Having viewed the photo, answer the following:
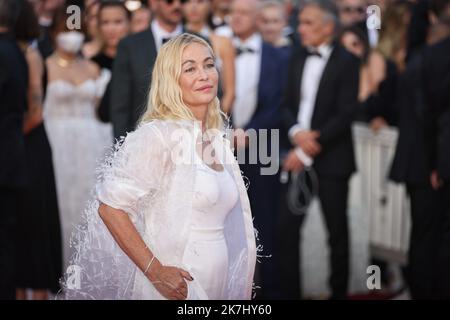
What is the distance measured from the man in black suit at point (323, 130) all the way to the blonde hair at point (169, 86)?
3.04 meters

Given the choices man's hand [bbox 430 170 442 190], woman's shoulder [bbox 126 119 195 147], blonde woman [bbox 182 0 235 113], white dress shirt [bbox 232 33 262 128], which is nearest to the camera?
woman's shoulder [bbox 126 119 195 147]

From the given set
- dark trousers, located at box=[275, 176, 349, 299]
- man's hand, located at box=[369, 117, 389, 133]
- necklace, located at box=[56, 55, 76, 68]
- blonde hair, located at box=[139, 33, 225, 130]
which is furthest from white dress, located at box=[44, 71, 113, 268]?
blonde hair, located at box=[139, 33, 225, 130]

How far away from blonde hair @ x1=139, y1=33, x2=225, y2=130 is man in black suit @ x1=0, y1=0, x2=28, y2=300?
1.95 m

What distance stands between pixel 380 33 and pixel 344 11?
48cm

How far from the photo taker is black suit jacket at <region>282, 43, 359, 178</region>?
6.73 meters

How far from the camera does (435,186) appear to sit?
21.0 feet

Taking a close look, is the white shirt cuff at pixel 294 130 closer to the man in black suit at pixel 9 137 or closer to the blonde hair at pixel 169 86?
the man in black suit at pixel 9 137

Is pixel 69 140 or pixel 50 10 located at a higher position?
pixel 50 10

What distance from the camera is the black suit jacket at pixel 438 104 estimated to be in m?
6.13

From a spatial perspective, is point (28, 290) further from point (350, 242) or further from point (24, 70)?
point (350, 242)

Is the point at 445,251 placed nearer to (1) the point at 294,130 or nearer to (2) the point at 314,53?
(1) the point at 294,130

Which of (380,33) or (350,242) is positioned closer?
(350,242)

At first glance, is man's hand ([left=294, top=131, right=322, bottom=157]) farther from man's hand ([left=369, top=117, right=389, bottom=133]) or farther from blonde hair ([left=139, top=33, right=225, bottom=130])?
blonde hair ([left=139, top=33, right=225, bottom=130])
